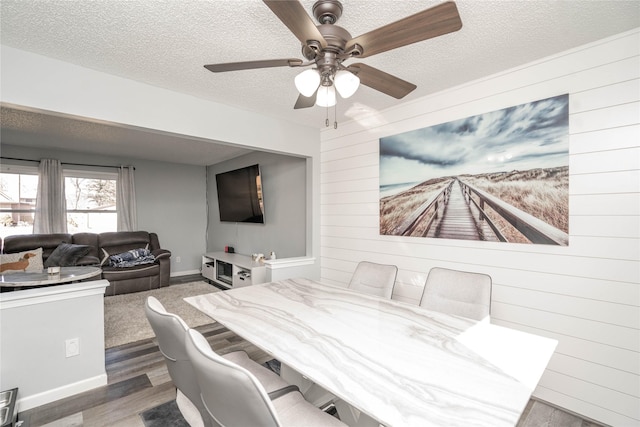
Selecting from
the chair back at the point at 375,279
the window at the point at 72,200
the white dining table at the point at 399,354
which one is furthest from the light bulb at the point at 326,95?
the window at the point at 72,200

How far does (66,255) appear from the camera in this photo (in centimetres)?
419

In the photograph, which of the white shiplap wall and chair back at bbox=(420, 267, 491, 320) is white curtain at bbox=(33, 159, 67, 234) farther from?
the white shiplap wall

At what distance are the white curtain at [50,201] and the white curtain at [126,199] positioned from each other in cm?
79

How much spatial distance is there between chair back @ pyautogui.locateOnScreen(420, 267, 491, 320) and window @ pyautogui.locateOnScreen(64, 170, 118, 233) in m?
5.82

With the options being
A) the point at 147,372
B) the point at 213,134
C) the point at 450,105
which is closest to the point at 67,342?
the point at 147,372

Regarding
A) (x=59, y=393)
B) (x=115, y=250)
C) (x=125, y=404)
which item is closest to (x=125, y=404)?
(x=125, y=404)

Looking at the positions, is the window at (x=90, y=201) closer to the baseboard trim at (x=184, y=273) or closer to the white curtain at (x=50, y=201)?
the white curtain at (x=50, y=201)

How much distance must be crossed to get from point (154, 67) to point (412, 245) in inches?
104

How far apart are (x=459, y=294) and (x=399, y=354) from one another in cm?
94

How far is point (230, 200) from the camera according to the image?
5.52m

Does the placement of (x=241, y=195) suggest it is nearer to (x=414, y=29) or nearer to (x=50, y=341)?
(x=50, y=341)

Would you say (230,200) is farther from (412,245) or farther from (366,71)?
(366,71)

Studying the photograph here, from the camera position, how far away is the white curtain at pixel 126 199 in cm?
549

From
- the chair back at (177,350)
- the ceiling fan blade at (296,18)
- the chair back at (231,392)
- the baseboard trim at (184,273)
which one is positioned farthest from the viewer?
the baseboard trim at (184,273)
